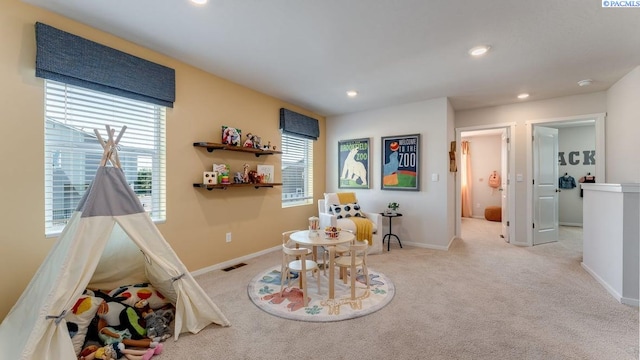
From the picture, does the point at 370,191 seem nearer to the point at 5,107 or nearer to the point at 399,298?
the point at 399,298

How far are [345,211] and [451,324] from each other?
7.92ft

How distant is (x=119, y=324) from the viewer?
196 centimetres

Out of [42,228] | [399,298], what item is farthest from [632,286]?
[42,228]

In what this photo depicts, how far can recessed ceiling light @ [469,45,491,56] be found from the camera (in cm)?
263

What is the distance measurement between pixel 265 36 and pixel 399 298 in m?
2.79

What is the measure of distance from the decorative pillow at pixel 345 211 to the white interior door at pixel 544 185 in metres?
3.06

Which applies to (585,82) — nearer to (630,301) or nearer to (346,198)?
(630,301)

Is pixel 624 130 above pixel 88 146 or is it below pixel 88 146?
above

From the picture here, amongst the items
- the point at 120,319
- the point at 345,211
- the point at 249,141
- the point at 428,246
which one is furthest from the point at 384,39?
the point at 428,246

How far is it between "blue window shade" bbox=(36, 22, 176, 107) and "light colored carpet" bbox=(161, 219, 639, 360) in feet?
6.95

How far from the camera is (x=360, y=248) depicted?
2568 millimetres

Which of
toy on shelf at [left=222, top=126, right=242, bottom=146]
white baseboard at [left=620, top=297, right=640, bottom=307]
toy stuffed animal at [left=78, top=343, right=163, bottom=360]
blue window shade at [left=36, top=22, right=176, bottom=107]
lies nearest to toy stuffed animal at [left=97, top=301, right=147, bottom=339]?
toy stuffed animal at [left=78, top=343, right=163, bottom=360]

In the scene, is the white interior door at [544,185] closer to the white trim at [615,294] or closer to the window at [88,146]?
the white trim at [615,294]

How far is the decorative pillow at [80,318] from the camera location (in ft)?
5.81
